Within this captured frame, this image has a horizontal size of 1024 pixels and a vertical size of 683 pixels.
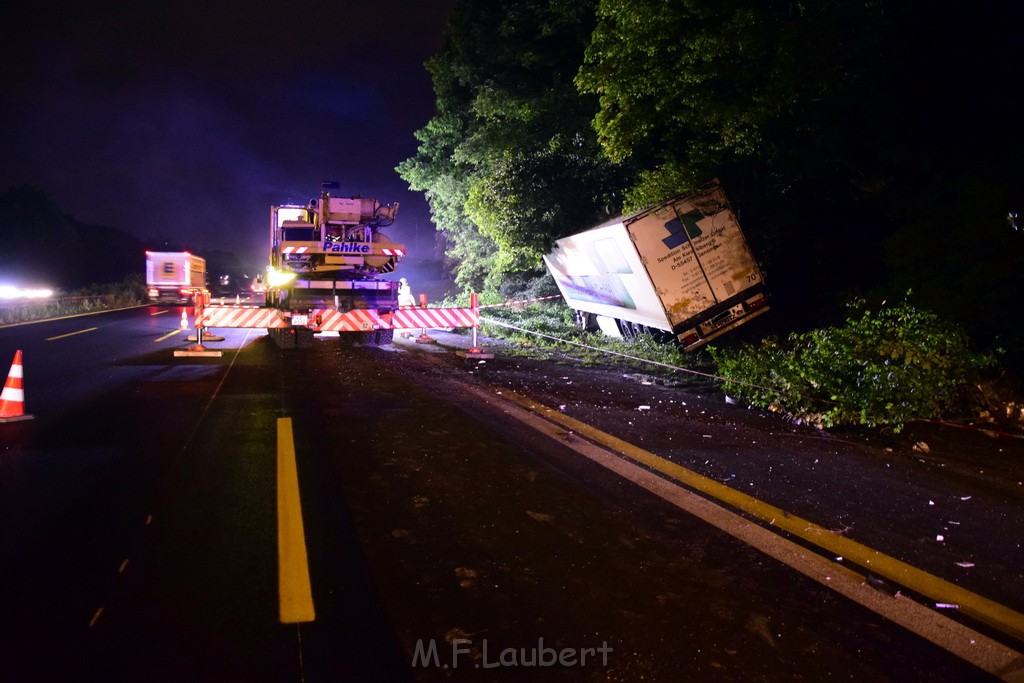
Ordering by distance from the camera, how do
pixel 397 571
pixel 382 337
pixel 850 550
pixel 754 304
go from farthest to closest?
pixel 382 337 → pixel 754 304 → pixel 850 550 → pixel 397 571

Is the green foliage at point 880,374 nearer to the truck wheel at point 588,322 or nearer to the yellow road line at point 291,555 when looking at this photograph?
the yellow road line at point 291,555

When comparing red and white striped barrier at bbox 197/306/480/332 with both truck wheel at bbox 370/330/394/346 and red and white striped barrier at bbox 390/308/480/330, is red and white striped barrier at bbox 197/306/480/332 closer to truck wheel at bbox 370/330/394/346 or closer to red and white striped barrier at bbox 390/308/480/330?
red and white striped barrier at bbox 390/308/480/330

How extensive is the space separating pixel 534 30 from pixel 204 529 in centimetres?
1671

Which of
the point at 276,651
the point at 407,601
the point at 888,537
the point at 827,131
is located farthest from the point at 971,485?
the point at 827,131

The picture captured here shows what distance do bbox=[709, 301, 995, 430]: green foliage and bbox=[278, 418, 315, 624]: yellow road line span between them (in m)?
5.76

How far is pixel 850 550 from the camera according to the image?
4316 mm

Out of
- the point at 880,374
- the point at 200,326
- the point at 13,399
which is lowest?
the point at 13,399

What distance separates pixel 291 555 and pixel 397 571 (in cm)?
71

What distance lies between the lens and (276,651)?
312cm

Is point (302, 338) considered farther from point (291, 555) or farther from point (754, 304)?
point (291, 555)

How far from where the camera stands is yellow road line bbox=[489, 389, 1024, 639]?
3537mm

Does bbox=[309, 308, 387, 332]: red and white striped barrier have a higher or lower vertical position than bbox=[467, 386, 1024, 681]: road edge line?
higher

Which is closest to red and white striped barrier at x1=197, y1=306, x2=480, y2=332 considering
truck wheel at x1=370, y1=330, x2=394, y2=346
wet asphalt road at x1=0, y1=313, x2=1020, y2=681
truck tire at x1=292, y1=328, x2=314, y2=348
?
truck tire at x1=292, y1=328, x2=314, y2=348

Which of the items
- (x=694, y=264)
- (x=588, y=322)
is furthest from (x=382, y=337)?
(x=694, y=264)
